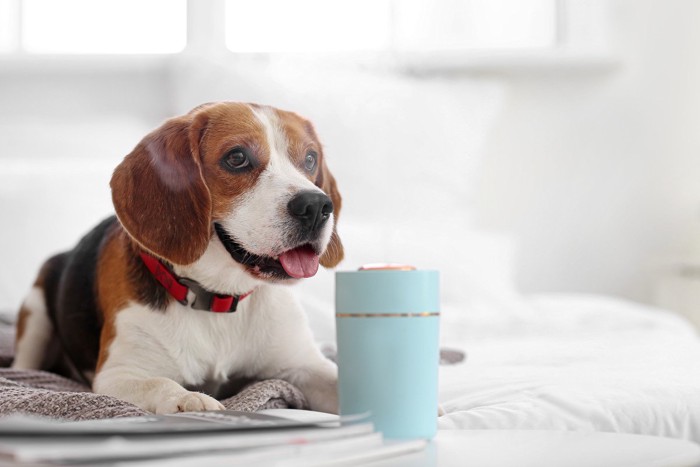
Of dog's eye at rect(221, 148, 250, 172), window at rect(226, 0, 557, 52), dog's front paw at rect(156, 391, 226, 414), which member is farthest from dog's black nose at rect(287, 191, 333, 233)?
window at rect(226, 0, 557, 52)

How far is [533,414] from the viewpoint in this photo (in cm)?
95

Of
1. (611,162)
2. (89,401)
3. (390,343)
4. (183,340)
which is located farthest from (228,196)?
(611,162)

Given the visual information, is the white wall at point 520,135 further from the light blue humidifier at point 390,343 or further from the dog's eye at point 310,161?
the light blue humidifier at point 390,343

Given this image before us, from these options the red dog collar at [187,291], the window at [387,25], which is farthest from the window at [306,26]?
Answer: the red dog collar at [187,291]

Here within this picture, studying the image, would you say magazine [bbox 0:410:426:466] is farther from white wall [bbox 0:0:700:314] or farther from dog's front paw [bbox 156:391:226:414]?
white wall [bbox 0:0:700:314]

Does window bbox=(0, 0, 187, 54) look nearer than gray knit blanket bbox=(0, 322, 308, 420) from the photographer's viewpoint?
No

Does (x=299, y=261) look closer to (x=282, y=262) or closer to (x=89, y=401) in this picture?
(x=282, y=262)

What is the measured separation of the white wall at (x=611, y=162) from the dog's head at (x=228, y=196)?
7.12ft

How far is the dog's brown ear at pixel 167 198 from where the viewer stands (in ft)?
3.36

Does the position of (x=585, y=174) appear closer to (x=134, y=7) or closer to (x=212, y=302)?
(x=134, y=7)

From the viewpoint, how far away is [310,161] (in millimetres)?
1128

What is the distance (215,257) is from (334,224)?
0.52ft

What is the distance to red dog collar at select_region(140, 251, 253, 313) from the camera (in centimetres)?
107

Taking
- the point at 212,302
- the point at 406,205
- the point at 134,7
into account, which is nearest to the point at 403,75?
the point at 406,205
